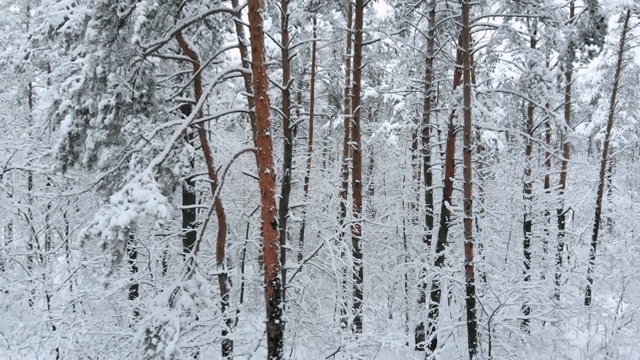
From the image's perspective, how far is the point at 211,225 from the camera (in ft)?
43.2

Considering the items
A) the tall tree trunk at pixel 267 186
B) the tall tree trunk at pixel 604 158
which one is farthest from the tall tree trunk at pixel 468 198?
the tall tree trunk at pixel 604 158

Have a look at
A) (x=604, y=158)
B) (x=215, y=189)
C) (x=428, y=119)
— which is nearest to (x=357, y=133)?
(x=428, y=119)

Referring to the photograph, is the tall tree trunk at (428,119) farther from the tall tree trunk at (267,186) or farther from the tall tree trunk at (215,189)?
the tall tree trunk at (267,186)

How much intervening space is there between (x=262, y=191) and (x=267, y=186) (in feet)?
0.45

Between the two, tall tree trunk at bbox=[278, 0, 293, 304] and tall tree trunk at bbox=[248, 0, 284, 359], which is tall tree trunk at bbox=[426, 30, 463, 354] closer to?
tall tree trunk at bbox=[278, 0, 293, 304]

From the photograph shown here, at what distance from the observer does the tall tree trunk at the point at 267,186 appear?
19.6 ft

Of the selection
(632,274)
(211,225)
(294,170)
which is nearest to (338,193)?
(294,170)

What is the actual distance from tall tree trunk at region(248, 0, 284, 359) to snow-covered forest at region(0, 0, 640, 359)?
0.10ft

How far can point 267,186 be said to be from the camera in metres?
6.13

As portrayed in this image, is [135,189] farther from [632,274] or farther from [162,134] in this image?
[632,274]

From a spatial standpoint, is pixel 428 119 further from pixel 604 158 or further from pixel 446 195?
pixel 604 158

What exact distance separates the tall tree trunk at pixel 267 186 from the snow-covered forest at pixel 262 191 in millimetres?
32

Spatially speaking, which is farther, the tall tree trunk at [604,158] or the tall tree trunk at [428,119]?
the tall tree trunk at [604,158]

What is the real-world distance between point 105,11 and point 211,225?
8606 mm
